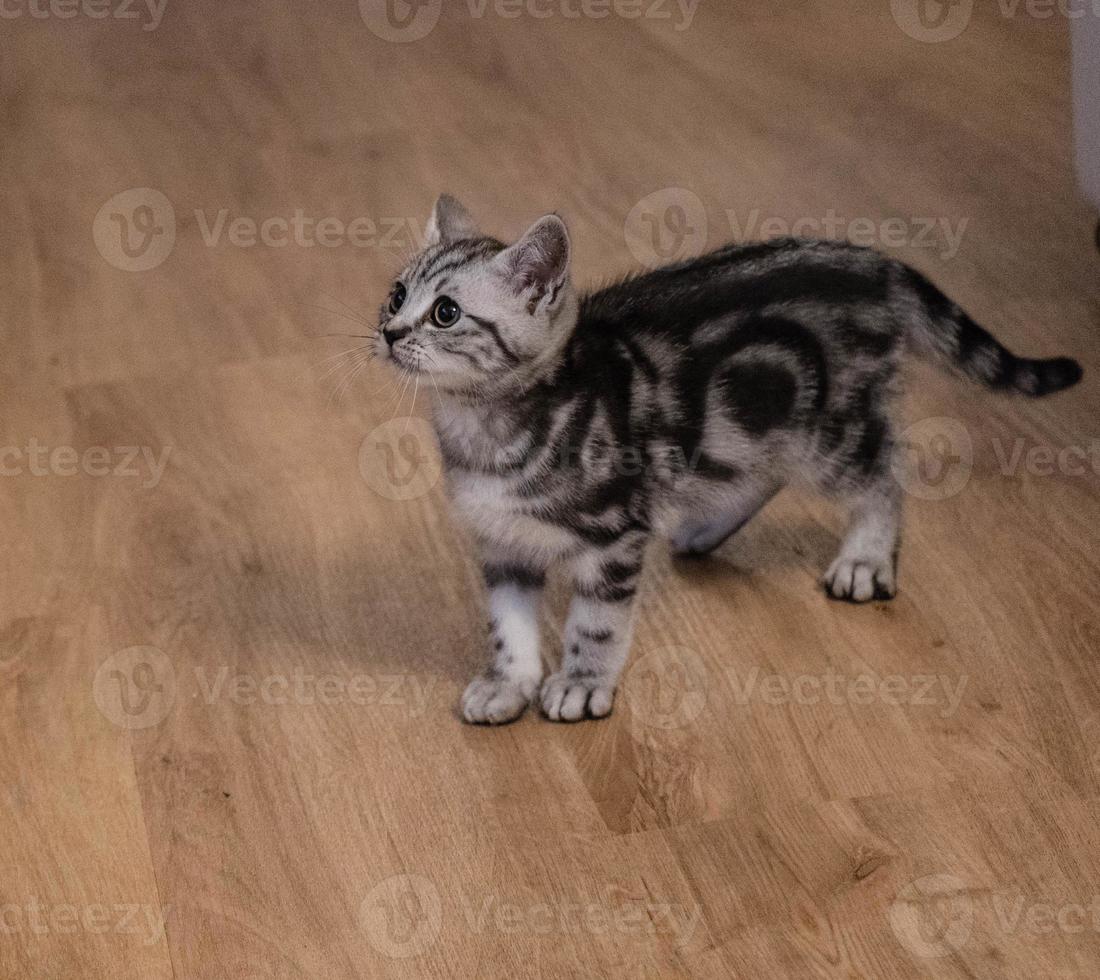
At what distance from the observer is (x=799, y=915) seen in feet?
5.30

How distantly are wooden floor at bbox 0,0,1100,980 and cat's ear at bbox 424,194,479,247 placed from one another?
520 millimetres

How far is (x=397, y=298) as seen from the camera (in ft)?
6.02

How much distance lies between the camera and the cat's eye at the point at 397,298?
182 cm

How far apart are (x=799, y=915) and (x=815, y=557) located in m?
0.70

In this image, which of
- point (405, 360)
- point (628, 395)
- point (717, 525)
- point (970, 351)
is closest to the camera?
point (405, 360)

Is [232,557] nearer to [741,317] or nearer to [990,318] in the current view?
[741,317]

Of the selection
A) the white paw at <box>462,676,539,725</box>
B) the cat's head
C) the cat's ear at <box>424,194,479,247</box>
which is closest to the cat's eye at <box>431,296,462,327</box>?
the cat's head

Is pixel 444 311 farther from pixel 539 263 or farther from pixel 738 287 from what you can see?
pixel 738 287

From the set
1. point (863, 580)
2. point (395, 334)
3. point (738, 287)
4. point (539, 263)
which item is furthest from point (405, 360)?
point (863, 580)

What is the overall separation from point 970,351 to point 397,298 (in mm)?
785

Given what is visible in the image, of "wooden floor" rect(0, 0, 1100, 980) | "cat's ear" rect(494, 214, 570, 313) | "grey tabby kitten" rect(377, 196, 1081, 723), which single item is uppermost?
"cat's ear" rect(494, 214, 570, 313)

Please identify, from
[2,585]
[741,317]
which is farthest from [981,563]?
[2,585]

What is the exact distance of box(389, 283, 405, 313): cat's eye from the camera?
5.98ft

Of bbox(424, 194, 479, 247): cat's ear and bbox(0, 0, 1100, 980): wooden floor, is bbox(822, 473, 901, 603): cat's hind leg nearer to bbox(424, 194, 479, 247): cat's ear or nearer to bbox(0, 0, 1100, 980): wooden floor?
bbox(0, 0, 1100, 980): wooden floor
